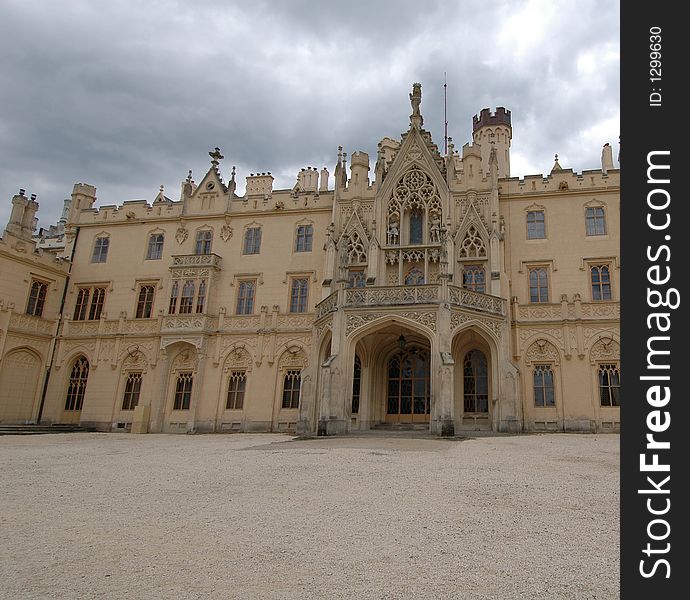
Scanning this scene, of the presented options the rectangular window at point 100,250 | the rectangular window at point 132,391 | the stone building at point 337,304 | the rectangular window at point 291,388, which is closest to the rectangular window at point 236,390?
the stone building at point 337,304

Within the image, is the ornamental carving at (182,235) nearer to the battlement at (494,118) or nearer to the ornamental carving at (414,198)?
the ornamental carving at (414,198)

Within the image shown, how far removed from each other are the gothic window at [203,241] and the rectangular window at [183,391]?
23.2 ft

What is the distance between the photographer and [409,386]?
2380cm

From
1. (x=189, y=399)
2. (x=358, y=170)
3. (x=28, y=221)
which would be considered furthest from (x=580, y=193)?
(x=28, y=221)

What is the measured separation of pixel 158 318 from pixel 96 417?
6.15 metres

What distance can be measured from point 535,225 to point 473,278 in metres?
4.29

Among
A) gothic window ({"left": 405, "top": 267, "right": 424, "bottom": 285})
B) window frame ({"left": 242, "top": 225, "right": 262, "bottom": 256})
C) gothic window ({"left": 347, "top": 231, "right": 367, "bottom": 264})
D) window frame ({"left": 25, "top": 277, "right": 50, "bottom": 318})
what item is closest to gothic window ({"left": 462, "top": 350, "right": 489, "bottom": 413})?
gothic window ({"left": 405, "top": 267, "right": 424, "bottom": 285})

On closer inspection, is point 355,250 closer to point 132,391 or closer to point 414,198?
point 414,198

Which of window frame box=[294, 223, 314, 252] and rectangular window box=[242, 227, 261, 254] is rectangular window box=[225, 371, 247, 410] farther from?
window frame box=[294, 223, 314, 252]

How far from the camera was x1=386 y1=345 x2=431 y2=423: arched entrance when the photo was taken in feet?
76.7

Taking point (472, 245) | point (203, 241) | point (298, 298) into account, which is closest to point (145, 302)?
point (203, 241)

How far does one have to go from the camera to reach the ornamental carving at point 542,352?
22750mm

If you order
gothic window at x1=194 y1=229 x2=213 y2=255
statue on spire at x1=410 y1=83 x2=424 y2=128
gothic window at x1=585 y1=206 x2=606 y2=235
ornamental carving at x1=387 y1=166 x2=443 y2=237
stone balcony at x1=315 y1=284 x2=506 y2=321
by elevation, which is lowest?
stone balcony at x1=315 y1=284 x2=506 y2=321

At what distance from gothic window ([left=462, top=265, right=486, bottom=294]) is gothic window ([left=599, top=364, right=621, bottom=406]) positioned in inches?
251
